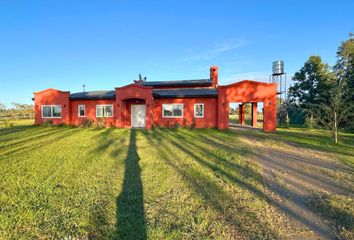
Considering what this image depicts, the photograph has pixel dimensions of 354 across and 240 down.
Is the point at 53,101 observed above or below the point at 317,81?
below

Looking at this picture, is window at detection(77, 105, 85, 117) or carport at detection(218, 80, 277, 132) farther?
window at detection(77, 105, 85, 117)

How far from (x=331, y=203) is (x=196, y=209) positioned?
2.83m

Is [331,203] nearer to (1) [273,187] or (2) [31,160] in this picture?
(1) [273,187]

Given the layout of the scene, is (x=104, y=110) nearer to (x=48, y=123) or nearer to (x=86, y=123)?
(x=86, y=123)

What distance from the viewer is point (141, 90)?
61.7 feet

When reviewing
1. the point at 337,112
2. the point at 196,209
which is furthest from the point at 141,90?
the point at 196,209

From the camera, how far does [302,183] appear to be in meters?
5.56

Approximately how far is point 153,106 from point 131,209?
51.7 feet

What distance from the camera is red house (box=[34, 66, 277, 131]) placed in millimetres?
18453

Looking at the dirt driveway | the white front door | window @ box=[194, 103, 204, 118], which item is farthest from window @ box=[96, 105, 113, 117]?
the dirt driveway

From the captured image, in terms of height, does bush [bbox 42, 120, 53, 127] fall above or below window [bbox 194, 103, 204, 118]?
below

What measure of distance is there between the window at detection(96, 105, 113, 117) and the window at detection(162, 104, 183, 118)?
5383 millimetres

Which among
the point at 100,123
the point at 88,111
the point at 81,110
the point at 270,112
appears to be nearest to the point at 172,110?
the point at 100,123

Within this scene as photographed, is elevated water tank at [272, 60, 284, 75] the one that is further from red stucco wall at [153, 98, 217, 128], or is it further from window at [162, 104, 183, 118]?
window at [162, 104, 183, 118]
